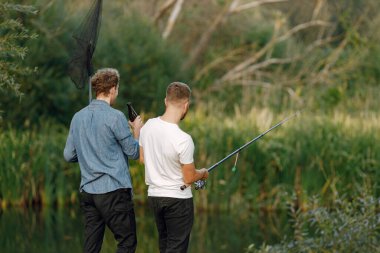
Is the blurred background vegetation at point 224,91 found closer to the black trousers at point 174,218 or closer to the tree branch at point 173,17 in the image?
the tree branch at point 173,17

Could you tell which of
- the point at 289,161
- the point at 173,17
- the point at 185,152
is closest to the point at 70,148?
the point at 185,152

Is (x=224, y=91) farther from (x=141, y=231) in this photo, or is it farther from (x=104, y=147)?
(x=104, y=147)

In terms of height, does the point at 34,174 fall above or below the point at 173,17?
below

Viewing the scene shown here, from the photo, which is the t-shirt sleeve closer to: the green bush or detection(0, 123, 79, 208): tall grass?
the green bush

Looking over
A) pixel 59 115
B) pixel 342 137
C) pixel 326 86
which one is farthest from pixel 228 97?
pixel 342 137

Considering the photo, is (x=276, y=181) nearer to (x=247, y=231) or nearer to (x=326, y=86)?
(x=247, y=231)

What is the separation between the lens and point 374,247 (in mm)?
6523

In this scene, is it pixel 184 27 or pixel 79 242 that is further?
pixel 184 27

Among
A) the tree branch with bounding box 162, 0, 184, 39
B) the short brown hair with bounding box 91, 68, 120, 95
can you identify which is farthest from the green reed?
the tree branch with bounding box 162, 0, 184, 39

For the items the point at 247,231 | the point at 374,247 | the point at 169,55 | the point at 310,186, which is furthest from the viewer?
the point at 169,55

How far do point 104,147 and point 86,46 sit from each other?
2.75ft

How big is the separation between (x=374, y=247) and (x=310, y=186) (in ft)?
18.1

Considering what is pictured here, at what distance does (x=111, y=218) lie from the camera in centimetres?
530

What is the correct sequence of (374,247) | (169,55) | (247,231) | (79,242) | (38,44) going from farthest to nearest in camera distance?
1. (169,55)
2. (38,44)
3. (247,231)
4. (79,242)
5. (374,247)
